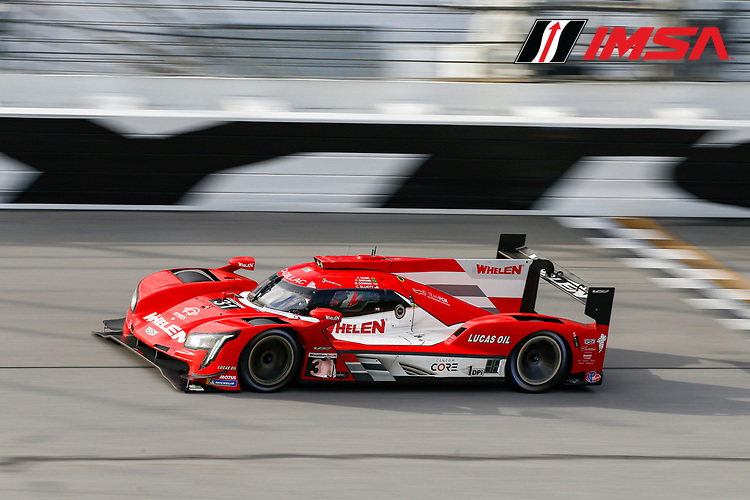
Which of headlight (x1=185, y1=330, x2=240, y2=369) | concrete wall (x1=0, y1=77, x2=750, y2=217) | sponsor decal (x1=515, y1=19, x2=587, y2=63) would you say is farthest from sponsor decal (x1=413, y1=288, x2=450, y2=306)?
sponsor decal (x1=515, y1=19, x2=587, y2=63)

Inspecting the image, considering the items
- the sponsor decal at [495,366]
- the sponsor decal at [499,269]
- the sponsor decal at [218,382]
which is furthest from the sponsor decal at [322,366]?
the sponsor decal at [499,269]

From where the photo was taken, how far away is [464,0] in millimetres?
13172

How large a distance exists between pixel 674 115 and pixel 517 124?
8.04 ft

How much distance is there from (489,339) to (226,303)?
1.98m

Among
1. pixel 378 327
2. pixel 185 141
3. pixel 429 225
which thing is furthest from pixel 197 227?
pixel 378 327

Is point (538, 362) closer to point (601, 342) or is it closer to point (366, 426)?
point (601, 342)

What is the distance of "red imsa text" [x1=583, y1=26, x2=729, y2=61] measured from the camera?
1323cm

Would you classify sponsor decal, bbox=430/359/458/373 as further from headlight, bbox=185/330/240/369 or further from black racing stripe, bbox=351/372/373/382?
headlight, bbox=185/330/240/369

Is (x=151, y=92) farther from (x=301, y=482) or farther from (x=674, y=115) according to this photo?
(x=301, y=482)

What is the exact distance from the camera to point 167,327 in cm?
665

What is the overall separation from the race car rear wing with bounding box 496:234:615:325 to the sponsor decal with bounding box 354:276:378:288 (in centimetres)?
146

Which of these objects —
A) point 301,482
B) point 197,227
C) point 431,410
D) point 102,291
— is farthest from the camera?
point 197,227

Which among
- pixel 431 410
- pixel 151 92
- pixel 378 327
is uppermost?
pixel 151 92

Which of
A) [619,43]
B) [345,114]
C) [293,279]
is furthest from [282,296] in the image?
[619,43]
